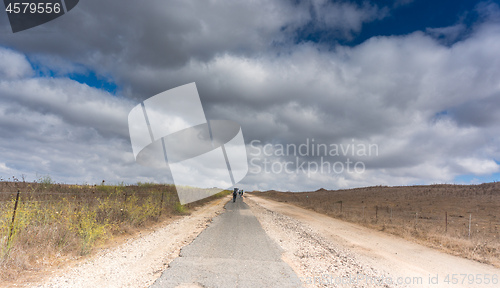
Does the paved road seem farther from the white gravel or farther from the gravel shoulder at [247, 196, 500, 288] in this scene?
the gravel shoulder at [247, 196, 500, 288]

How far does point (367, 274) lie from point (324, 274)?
127 cm

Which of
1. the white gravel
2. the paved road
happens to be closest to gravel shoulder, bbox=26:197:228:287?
the paved road

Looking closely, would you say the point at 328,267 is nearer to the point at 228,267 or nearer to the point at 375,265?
the point at 375,265

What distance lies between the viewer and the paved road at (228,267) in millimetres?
5377

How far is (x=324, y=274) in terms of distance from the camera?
651cm

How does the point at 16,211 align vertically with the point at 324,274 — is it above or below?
above

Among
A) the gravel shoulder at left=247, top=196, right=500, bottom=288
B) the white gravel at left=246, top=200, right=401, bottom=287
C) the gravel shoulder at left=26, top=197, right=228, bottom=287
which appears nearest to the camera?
the gravel shoulder at left=26, top=197, right=228, bottom=287

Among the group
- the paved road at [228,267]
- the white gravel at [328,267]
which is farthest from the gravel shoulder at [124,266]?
the white gravel at [328,267]

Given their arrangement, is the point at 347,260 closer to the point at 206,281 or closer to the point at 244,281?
the point at 244,281

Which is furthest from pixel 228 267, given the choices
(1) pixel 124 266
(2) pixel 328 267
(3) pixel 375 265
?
(3) pixel 375 265

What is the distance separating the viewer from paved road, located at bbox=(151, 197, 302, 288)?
538 cm

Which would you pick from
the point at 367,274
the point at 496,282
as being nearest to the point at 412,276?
the point at 367,274

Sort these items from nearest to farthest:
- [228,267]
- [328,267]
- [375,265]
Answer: [228,267]
[328,267]
[375,265]

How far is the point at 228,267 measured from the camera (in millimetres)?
6375
